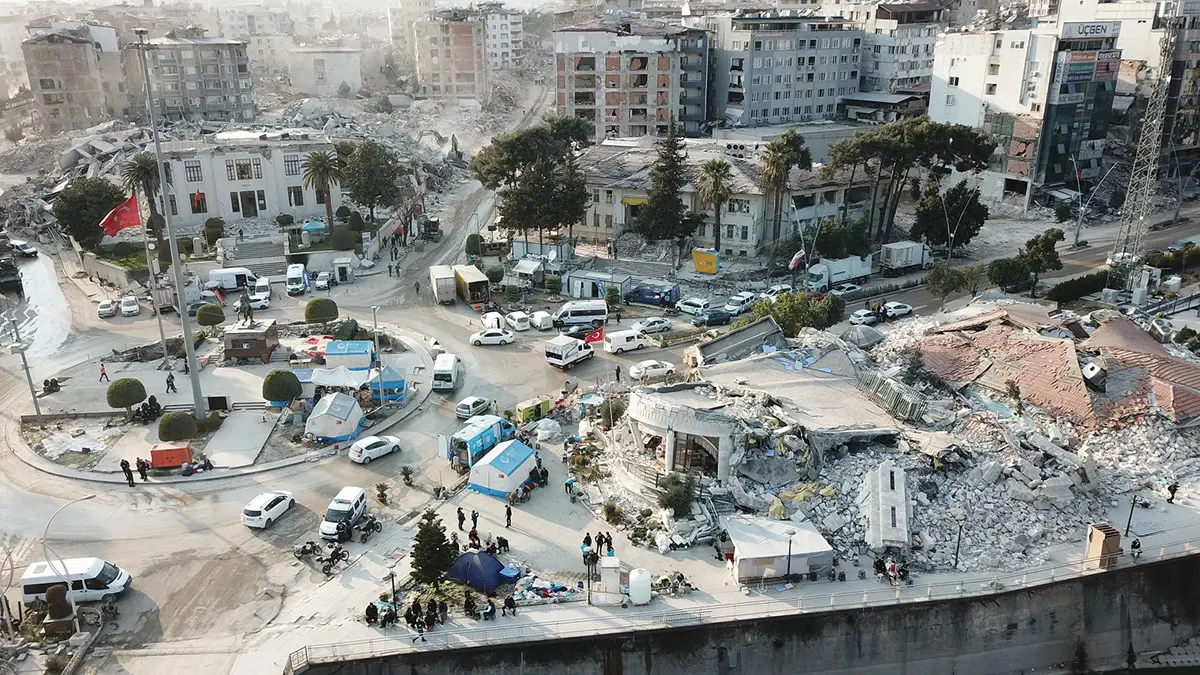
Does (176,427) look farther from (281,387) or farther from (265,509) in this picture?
(265,509)

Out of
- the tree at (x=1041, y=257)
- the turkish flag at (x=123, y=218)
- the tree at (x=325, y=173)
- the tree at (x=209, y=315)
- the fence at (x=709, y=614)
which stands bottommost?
the fence at (x=709, y=614)

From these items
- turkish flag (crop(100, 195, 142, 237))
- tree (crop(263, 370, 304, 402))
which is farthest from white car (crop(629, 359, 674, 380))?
turkish flag (crop(100, 195, 142, 237))

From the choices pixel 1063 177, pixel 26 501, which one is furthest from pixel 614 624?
pixel 1063 177

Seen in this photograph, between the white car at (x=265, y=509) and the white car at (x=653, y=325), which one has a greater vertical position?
the white car at (x=653, y=325)

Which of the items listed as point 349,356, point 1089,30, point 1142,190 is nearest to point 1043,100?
point 1089,30

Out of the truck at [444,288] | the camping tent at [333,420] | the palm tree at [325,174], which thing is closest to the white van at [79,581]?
the camping tent at [333,420]

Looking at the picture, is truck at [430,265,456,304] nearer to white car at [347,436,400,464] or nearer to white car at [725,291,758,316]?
white car at [725,291,758,316]

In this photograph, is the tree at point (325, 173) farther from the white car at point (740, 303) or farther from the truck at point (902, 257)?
the truck at point (902, 257)
